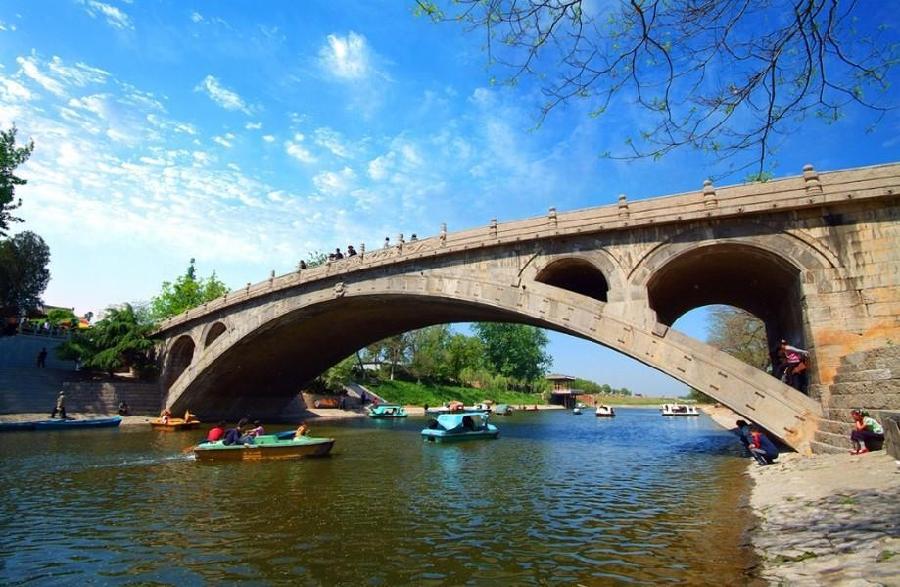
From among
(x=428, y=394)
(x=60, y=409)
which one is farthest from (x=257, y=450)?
(x=428, y=394)

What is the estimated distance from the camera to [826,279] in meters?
16.1

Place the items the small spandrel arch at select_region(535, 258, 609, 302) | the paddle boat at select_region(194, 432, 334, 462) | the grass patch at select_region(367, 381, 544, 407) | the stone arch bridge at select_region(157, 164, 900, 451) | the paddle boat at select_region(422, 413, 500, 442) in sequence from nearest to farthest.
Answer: the stone arch bridge at select_region(157, 164, 900, 451), the paddle boat at select_region(194, 432, 334, 462), the small spandrel arch at select_region(535, 258, 609, 302), the paddle boat at select_region(422, 413, 500, 442), the grass patch at select_region(367, 381, 544, 407)

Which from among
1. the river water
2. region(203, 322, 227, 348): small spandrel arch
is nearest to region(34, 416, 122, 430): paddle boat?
region(203, 322, 227, 348): small spandrel arch

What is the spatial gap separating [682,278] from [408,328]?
820 inches

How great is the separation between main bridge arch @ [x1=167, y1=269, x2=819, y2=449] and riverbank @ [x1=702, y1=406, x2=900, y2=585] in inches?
141

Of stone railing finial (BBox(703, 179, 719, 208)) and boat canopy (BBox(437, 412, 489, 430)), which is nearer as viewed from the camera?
stone railing finial (BBox(703, 179, 719, 208))

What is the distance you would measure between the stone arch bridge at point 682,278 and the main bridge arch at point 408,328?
63 millimetres

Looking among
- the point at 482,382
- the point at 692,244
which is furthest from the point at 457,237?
the point at 482,382

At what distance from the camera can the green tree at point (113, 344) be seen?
121ft

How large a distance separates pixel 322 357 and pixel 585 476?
2897 centimetres

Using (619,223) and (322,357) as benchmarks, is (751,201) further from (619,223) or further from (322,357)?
(322,357)

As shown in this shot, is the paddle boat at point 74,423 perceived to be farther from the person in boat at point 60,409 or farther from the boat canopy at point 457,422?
the boat canopy at point 457,422

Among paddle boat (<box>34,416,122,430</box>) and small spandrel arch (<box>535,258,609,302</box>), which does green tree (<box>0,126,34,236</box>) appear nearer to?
paddle boat (<box>34,416,122,430</box>)

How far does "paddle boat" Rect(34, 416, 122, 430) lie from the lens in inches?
1114
